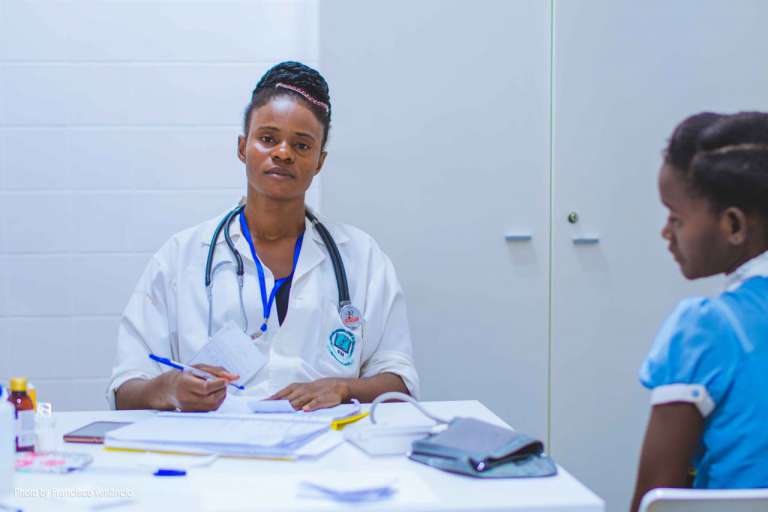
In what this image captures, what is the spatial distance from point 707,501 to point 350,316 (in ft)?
3.71

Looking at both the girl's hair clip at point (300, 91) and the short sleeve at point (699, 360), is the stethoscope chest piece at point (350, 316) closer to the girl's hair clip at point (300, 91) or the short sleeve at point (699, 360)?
the girl's hair clip at point (300, 91)

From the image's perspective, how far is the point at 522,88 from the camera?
2.53 m

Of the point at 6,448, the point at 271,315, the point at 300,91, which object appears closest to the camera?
the point at 6,448

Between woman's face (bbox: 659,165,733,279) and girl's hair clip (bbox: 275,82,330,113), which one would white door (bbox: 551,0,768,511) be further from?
woman's face (bbox: 659,165,733,279)

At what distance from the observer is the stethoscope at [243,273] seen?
207cm

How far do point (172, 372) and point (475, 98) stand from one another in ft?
3.94

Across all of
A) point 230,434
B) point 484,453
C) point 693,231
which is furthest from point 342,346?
point 693,231

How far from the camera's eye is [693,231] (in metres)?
1.43

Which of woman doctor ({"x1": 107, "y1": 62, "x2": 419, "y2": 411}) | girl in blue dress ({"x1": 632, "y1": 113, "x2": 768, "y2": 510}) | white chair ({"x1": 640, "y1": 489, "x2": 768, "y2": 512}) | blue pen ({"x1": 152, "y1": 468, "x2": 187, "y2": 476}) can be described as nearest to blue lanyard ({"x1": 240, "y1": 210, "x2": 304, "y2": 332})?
woman doctor ({"x1": 107, "y1": 62, "x2": 419, "y2": 411})

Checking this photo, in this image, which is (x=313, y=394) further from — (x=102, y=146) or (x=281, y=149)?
(x=102, y=146)

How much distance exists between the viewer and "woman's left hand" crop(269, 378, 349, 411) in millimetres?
1808

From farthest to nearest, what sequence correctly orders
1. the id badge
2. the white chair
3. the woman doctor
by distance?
1. the woman doctor
2. the id badge
3. the white chair

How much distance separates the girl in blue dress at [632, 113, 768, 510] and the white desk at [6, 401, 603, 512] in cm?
18

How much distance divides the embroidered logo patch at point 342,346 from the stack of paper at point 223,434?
45 cm
